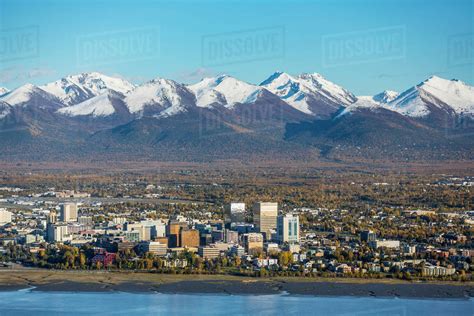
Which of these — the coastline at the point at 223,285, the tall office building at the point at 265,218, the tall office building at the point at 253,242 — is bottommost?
the coastline at the point at 223,285

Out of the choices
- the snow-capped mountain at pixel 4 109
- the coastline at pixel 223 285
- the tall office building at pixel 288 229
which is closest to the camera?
the coastline at pixel 223 285

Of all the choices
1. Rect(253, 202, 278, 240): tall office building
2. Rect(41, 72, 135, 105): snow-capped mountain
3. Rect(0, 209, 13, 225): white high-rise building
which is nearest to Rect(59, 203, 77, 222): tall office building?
Rect(0, 209, 13, 225): white high-rise building

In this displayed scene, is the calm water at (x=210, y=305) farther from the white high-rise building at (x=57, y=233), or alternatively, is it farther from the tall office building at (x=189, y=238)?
the white high-rise building at (x=57, y=233)

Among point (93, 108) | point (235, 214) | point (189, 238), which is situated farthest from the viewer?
point (93, 108)

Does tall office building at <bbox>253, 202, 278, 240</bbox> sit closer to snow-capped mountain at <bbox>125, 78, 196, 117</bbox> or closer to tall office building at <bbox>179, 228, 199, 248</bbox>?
tall office building at <bbox>179, 228, 199, 248</bbox>

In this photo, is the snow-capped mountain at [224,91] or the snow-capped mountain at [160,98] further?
the snow-capped mountain at [224,91]

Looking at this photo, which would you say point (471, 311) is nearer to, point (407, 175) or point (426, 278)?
point (426, 278)

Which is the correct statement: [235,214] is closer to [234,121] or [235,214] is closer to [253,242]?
[253,242]

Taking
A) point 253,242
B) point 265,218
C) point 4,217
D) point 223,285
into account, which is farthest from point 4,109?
point 223,285

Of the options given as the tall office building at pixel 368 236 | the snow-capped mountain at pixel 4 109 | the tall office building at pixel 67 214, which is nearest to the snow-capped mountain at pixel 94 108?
the snow-capped mountain at pixel 4 109
